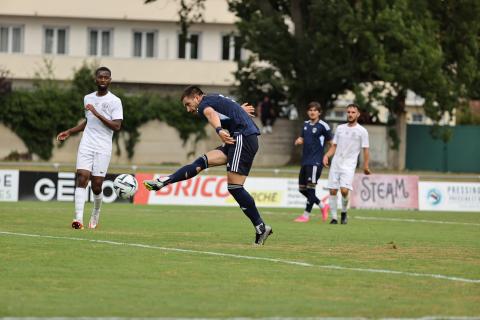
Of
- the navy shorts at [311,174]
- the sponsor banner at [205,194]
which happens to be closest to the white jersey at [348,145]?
the navy shorts at [311,174]

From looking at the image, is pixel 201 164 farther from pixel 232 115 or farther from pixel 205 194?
pixel 205 194

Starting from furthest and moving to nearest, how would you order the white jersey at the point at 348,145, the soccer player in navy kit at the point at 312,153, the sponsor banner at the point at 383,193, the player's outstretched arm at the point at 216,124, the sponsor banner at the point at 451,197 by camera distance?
1. the sponsor banner at the point at 451,197
2. the sponsor banner at the point at 383,193
3. the soccer player in navy kit at the point at 312,153
4. the white jersey at the point at 348,145
5. the player's outstretched arm at the point at 216,124

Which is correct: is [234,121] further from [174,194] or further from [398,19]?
[398,19]

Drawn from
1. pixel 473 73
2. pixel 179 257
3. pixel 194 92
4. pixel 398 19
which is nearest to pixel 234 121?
pixel 194 92

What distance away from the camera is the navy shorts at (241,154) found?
15156mm

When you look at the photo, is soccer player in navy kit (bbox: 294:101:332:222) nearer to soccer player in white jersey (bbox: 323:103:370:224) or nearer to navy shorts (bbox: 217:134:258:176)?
soccer player in white jersey (bbox: 323:103:370:224)

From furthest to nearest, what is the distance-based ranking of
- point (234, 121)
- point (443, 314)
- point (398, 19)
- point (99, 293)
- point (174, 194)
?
point (398, 19)
point (174, 194)
point (234, 121)
point (99, 293)
point (443, 314)

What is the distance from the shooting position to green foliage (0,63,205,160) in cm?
5306

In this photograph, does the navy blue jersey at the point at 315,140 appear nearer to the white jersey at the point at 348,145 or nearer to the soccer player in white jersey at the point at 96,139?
the white jersey at the point at 348,145

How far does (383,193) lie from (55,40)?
3915 cm

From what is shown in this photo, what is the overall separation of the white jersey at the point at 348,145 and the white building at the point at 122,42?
4321 centimetres

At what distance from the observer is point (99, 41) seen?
6806 centimetres

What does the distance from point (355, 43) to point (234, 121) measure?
35.3m

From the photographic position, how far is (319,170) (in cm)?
2347
